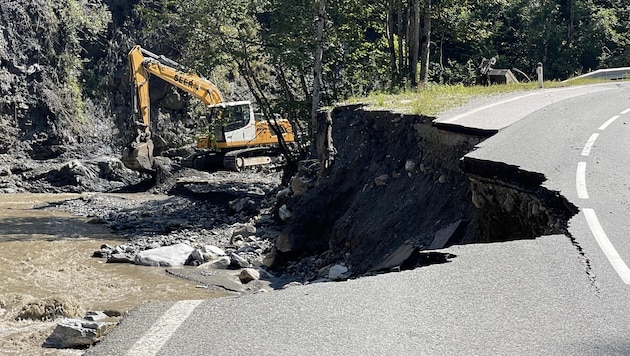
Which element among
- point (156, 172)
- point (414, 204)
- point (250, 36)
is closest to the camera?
point (414, 204)

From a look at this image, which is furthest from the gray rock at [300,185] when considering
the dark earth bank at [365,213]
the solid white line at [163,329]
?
the solid white line at [163,329]

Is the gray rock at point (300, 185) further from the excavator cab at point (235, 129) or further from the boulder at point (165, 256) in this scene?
the excavator cab at point (235, 129)

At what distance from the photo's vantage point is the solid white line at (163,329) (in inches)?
232

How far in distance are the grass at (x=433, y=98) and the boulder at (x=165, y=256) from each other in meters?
5.58

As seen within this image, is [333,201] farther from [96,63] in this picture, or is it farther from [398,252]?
[96,63]

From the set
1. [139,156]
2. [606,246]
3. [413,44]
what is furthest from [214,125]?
[606,246]

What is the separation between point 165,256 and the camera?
1883cm

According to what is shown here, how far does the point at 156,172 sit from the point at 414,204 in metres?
19.1

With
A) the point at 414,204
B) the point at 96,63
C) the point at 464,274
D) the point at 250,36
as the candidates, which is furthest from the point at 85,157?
the point at 464,274

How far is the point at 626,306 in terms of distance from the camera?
6.57m

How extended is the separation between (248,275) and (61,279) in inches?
152

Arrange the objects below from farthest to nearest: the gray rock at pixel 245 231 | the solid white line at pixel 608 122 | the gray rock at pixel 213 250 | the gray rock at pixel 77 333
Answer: the gray rock at pixel 245 231 < the gray rock at pixel 213 250 < the solid white line at pixel 608 122 < the gray rock at pixel 77 333

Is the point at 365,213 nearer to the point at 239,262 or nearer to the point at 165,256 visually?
the point at 239,262

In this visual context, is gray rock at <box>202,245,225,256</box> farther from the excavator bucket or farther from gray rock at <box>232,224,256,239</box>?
the excavator bucket
